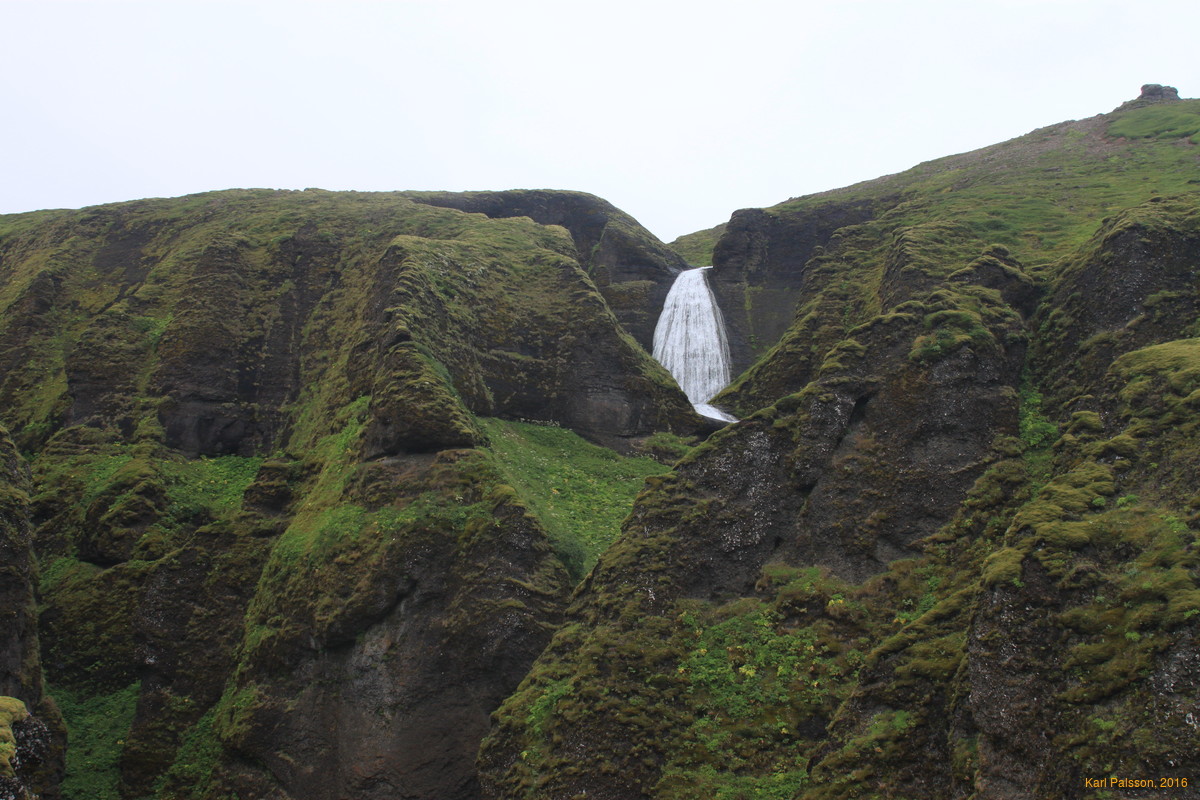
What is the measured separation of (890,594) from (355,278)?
34.4 m

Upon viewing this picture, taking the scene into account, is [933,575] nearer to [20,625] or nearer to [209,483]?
[20,625]

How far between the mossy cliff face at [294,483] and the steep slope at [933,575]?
4467mm

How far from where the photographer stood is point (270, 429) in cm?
4081

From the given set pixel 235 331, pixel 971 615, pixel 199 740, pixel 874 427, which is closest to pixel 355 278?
pixel 235 331

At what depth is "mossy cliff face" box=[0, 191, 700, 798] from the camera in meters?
24.6

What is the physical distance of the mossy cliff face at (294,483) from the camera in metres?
24.6

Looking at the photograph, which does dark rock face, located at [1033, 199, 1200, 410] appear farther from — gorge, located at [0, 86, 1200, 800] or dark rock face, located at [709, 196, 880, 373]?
dark rock face, located at [709, 196, 880, 373]

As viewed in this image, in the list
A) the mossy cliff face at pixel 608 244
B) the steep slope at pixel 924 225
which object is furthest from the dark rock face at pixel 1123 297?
the mossy cliff face at pixel 608 244

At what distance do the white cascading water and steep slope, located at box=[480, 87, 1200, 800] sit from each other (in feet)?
70.1

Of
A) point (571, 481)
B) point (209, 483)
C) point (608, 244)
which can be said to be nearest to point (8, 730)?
point (571, 481)

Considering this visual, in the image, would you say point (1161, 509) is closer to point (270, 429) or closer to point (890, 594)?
point (890, 594)

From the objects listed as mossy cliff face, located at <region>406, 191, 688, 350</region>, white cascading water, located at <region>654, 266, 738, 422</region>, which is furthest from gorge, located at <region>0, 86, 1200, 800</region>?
mossy cliff face, located at <region>406, 191, 688, 350</region>

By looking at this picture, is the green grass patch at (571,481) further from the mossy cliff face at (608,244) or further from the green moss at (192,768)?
the mossy cliff face at (608,244)

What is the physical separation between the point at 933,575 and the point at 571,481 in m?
16.2
